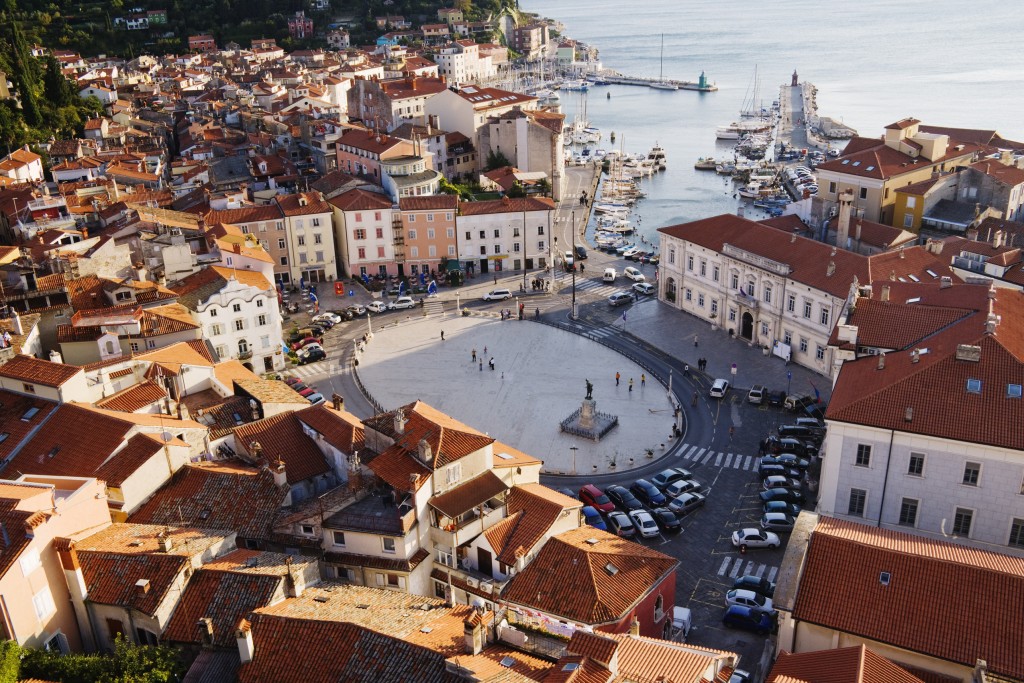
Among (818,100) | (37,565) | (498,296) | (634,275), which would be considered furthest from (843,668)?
(818,100)

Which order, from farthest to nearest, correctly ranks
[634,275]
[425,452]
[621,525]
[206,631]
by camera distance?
[634,275] → [621,525] → [425,452] → [206,631]

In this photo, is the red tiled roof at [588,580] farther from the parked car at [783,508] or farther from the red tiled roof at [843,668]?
the parked car at [783,508]

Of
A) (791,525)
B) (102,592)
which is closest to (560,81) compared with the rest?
(791,525)

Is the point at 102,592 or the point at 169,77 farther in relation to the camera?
the point at 169,77

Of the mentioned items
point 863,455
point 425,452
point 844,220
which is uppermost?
point 844,220

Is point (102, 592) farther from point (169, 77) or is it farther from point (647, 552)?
point (169, 77)

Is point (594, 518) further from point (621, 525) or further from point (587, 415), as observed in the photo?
point (587, 415)

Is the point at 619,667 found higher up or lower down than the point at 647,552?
higher up
